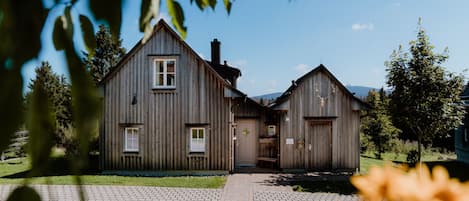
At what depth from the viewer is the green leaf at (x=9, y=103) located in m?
0.29

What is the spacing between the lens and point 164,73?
1548 cm

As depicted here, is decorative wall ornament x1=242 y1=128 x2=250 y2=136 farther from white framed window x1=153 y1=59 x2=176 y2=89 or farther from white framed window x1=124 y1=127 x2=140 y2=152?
white framed window x1=124 y1=127 x2=140 y2=152

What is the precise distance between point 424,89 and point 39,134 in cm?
1650

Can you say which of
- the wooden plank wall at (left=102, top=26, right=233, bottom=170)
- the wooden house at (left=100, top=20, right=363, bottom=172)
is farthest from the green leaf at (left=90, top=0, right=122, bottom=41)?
the wooden plank wall at (left=102, top=26, right=233, bottom=170)

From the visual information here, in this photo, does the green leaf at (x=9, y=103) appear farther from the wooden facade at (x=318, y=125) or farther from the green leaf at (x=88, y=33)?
the wooden facade at (x=318, y=125)

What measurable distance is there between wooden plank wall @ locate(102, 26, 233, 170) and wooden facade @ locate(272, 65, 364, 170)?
263cm

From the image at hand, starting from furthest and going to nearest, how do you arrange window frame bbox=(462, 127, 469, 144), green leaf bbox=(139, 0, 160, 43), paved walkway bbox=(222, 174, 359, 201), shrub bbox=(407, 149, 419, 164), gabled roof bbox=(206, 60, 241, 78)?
gabled roof bbox=(206, 60, 241, 78)
window frame bbox=(462, 127, 469, 144)
shrub bbox=(407, 149, 419, 164)
paved walkway bbox=(222, 174, 359, 201)
green leaf bbox=(139, 0, 160, 43)

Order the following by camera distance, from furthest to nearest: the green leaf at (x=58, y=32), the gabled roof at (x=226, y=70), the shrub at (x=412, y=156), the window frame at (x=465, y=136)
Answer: the gabled roof at (x=226, y=70) → the window frame at (x=465, y=136) → the shrub at (x=412, y=156) → the green leaf at (x=58, y=32)

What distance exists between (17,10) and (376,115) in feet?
84.0

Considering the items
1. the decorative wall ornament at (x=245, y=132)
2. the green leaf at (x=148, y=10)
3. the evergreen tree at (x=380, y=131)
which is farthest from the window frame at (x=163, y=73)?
the green leaf at (x=148, y=10)

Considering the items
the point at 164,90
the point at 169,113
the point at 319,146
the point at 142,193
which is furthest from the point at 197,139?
the point at 319,146

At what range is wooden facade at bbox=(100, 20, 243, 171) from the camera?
15281mm

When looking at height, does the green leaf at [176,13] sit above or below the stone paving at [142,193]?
above

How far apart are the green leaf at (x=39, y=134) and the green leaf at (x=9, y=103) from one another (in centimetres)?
4
